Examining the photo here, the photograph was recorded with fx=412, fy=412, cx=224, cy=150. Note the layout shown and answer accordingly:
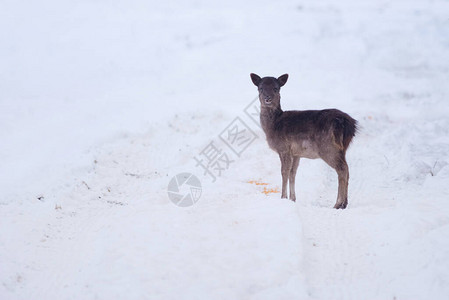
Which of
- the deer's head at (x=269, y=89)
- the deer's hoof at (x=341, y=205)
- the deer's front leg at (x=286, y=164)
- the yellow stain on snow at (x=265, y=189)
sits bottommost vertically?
the deer's hoof at (x=341, y=205)

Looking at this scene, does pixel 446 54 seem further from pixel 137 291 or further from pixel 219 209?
pixel 137 291

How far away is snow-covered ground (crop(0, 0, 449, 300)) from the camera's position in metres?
5.80

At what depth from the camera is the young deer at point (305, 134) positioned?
8.51 m

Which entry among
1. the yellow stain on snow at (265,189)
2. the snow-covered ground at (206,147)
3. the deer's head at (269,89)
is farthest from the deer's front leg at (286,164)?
the deer's head at (269,89)

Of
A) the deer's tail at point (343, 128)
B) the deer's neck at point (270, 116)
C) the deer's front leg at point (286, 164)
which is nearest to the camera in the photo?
the deer's tail at point (343, 128)

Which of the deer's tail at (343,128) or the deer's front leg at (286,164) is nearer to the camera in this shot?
the deer's tail at (343,128)

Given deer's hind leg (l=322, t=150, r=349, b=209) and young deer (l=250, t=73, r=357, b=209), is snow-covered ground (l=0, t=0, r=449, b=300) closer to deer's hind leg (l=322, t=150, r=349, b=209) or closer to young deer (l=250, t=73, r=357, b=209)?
deer's hind leg (l=322, t=150, r=349, b=209)

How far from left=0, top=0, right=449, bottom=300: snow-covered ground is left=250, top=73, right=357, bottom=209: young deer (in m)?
0.76

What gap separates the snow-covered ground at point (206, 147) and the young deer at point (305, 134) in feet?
2.49

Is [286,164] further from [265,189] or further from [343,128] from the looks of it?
[343,128]

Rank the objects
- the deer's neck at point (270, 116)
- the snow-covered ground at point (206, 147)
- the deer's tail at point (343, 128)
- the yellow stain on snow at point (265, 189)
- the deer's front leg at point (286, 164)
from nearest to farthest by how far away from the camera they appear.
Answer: the snow-covered ground at point (206, 147), the deer's tail at point (343, 128), the deer's front leg at point (286, 164), the deer's neck at point (270, 116), the yellow stain on snow at point (265, 189)

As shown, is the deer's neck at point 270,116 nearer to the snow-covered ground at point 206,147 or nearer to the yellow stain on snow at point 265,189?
the yellow stain on snow at point 265,189

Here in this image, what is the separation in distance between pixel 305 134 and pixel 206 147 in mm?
4987

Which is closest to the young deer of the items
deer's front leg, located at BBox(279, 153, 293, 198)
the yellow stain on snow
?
deer's front leg, located at BBox(279, 153, 293, 198)
